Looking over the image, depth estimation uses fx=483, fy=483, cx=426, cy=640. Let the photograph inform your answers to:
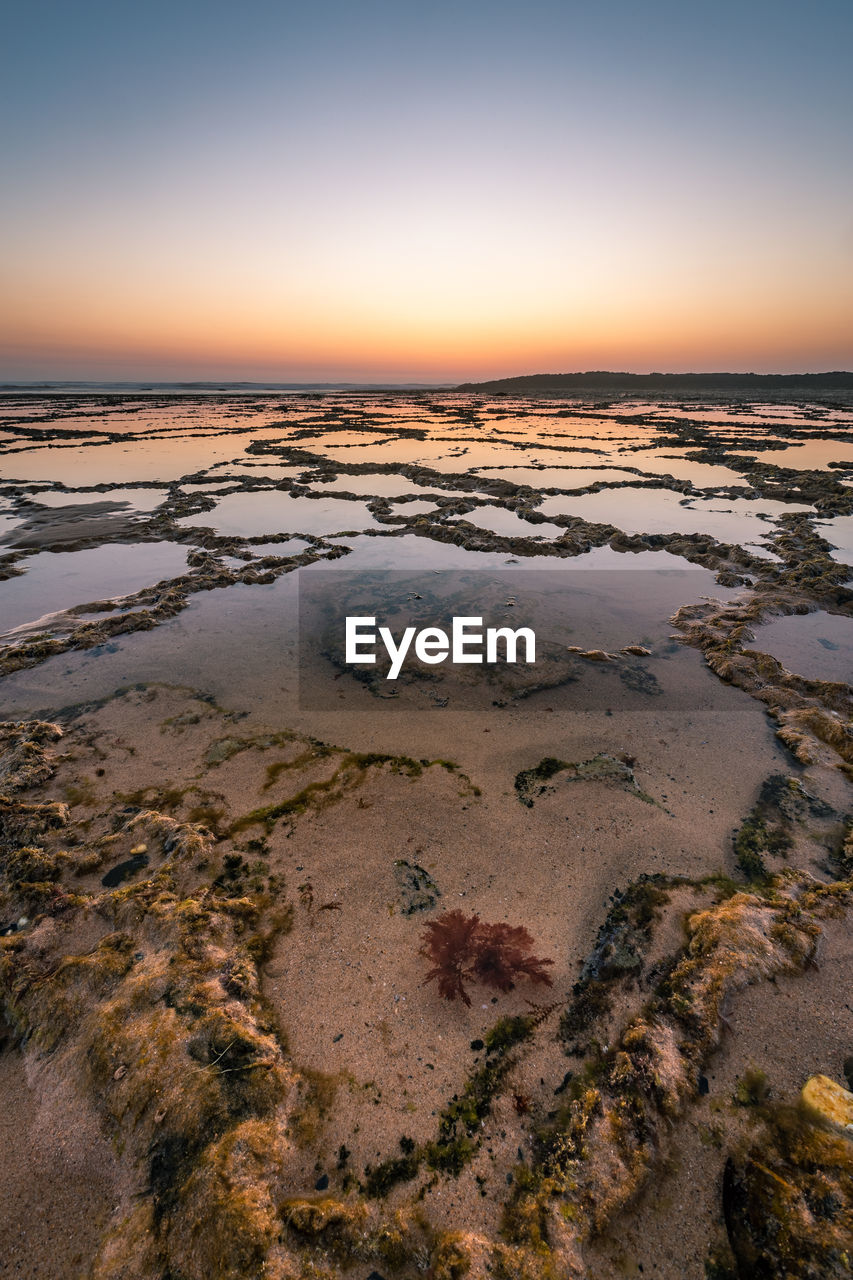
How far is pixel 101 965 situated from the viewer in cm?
423

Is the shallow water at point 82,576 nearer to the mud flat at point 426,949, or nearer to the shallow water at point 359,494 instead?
the shallow water at point 359,494

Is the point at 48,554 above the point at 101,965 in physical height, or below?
above

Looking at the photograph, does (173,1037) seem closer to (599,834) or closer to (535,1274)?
(535,1274)

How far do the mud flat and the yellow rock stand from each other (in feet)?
0.07

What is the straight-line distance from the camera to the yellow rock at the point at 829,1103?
320 centimetres

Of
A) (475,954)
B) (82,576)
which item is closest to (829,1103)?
(475,954)

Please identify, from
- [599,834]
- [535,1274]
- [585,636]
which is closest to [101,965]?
[535,1274]

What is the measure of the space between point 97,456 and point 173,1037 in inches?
1429

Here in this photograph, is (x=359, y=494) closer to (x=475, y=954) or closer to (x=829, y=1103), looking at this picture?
(x=475, y=954)

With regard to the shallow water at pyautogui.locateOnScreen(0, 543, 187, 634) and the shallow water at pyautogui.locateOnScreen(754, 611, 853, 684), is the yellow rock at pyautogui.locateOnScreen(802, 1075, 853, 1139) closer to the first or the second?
the shallow water at pyautogui.locateOnScreen(754, 611, 853, 684)

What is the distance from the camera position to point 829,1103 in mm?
3303

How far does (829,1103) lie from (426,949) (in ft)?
9.80

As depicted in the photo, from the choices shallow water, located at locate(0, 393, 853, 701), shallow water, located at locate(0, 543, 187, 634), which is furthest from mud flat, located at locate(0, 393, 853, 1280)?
shallow water, located at locate(0, 393, 853, 701)

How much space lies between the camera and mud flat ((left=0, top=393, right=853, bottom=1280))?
2.96 meters
